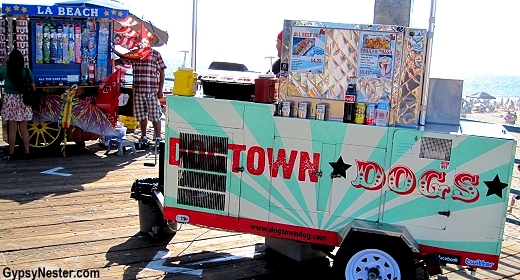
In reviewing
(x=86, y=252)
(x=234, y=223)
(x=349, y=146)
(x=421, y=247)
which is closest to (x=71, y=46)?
(x=86, y=252)

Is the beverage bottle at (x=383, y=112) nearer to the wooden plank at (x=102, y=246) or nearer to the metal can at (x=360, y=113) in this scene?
the metal can at (x=360, y=113)

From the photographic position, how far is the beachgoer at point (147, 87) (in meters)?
10.3

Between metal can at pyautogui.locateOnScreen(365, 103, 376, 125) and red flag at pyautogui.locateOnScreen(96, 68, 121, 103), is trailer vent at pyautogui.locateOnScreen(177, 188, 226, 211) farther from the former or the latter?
red flag at pyautogui.locateOnScreen(96, 68, 121, 103)

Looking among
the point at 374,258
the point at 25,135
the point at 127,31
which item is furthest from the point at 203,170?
the point at 127,31

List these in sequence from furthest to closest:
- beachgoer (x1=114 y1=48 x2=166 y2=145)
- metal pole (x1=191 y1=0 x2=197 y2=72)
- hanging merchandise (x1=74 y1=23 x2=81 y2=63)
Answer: beachgoer (x1=114 y1=48 x2=166 y2=145) < hanging merchandise (x1=74 y1=23 x2=81 y2=63) < metal pole (x1=191 y1=0 x2=197 y2=72)

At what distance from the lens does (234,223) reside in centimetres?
515

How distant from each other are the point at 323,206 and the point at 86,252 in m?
2.41

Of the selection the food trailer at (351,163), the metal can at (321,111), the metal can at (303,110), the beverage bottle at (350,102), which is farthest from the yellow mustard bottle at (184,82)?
the beverage bottle at (350,102)

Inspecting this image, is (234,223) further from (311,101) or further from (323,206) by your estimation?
(311,101)

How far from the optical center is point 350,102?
4.77 metres

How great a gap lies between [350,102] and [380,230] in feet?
3.52

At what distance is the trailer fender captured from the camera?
4551mm

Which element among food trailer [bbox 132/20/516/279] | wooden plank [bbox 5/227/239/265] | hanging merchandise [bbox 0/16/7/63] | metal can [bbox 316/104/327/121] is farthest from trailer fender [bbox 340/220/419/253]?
hanging merchandise [bbox 0/16/7/63]

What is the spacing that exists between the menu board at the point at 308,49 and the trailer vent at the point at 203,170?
0.94 meters
